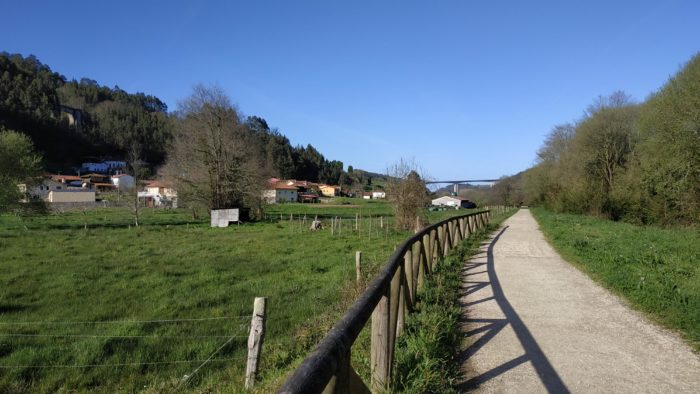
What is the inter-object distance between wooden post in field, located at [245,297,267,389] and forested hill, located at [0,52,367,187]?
95.2 metres

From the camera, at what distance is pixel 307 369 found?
5.29 ft

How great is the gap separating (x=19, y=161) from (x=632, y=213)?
45.6 m

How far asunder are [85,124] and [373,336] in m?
148

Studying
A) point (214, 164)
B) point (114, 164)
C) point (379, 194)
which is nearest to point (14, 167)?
point (214, 164)

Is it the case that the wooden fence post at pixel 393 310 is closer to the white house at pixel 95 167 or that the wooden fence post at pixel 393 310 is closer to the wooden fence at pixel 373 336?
the wooden fence at pixel 373 336

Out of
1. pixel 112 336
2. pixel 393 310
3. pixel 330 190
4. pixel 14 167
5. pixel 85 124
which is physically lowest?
pixel 112 336

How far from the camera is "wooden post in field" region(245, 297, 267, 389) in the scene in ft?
16.3

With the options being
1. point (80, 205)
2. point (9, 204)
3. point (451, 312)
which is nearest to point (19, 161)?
point (9, 204)

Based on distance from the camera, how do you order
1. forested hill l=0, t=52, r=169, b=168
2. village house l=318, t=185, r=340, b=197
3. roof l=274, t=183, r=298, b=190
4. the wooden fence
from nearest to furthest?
the wooden fence
roof l=274, t=183, r=298, b=190
forested hill l=0, t=52, r=169, b=168
village house l=318, t=185, r=340, b=197

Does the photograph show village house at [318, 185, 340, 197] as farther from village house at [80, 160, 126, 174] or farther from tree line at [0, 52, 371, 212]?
village house at [80, 160, 126, 174]

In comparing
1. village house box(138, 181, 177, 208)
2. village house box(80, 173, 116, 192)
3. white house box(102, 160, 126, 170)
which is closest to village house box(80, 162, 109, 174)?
white house box(102, 160, 126, 170)

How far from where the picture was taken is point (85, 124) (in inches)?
5010

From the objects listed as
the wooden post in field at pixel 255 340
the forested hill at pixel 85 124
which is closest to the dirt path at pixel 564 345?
the wooden post in field at pixel 255 340

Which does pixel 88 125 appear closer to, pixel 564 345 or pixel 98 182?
pixel 98 182
